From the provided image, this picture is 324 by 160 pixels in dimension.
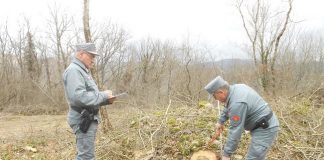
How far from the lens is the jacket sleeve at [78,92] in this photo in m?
4.64

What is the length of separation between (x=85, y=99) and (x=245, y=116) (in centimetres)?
185

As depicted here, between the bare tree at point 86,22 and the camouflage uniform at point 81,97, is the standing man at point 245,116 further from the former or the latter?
the bare tree at point 86,22

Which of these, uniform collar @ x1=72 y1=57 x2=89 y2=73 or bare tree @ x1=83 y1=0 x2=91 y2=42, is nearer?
uniform collar @ x1=72 y1=57 x2=89 y2=73

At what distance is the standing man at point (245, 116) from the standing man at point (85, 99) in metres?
1.37

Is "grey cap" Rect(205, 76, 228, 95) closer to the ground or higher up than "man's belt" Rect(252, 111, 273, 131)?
higher up

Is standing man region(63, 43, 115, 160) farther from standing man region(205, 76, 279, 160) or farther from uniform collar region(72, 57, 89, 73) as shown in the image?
standing man region(205, 76, 279, 160)

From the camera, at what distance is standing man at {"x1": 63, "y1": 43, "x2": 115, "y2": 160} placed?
4.70 meters

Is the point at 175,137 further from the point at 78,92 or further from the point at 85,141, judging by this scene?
the point at 78,92

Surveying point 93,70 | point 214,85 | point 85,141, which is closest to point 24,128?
point 93,70

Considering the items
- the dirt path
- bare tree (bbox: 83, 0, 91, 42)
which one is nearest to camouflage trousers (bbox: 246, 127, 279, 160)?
bare tree (bbox: 83, 0, 91, 42)

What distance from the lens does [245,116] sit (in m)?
4.45

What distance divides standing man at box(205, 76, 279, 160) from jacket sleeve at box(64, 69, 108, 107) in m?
1.35

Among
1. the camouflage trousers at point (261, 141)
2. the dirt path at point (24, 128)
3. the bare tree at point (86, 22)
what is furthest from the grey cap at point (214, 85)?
the dirt path at point (24, 128)

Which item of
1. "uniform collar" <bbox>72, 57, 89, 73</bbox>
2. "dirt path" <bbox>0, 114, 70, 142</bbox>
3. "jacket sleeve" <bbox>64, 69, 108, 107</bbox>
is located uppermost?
"uniform collar" <bbox>72, 57, 89, 73</bbox>
